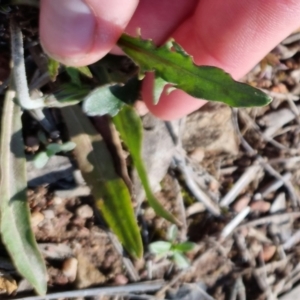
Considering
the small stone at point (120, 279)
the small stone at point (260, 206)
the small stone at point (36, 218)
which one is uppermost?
the small stone at point (260, 206)

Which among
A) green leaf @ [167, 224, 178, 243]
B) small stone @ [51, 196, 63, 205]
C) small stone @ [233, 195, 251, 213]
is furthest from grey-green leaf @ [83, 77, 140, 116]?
small stone @ [233, 195, 251, 213]

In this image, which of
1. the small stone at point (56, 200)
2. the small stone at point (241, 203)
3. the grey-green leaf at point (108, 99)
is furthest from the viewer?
the small stone at point (241, 203)

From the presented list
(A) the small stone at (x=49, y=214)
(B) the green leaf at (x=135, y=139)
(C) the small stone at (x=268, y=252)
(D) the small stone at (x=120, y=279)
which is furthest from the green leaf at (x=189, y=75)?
(C) the small stone at (x=268, y=252)

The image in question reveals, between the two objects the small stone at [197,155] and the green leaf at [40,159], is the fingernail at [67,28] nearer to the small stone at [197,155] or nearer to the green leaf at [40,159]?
the green leaf at [40,159]

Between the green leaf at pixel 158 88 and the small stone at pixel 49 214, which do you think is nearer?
the green leaf at pixel 158 88

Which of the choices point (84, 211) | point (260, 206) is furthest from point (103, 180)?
point (260, 206)

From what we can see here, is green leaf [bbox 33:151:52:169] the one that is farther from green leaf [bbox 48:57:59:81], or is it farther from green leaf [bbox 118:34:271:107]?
green leaf [bbox 118:34:271:107]

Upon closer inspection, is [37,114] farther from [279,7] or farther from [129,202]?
Result: [279,7]
